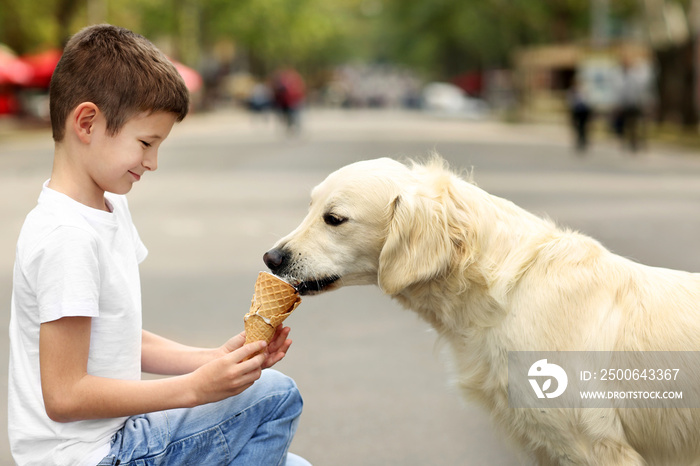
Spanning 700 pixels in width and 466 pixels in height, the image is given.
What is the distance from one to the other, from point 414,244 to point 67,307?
4.29ft

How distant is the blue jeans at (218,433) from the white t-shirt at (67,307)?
93 mm

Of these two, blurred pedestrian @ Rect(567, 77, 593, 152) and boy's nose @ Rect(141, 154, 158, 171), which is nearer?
boy's nose @ Rect(141, 154, 158, 171)

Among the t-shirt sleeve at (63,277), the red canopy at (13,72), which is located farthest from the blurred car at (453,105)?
the t-shirt sleeve at (63,277)

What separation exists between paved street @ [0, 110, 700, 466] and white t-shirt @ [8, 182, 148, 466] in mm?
1358

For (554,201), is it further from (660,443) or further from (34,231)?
(34,231)

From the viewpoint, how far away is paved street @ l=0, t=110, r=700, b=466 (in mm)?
4730

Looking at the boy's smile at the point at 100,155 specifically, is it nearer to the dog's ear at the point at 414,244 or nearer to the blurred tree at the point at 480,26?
the dog's ear at the point at 414,244

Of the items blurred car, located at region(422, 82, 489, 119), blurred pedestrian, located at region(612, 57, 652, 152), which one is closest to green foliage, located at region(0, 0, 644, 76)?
blurred car, located at region(422, 82, 489, 119)

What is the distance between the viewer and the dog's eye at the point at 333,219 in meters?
3.38

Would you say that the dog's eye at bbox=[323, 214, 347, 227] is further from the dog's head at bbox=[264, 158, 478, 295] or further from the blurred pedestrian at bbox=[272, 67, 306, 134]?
the blurred pedestrian at bbox=[272, 67, 306, 134]

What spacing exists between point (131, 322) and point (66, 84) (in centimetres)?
71

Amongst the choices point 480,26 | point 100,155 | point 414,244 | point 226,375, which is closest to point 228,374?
point 226,375

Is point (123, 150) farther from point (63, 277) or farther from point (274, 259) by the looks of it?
point (274, 259)

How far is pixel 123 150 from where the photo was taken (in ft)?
8.08
